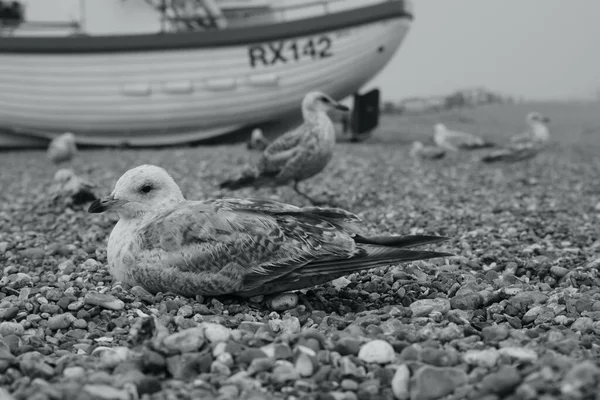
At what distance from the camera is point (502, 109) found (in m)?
23.6

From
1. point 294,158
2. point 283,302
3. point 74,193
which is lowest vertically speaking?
point 74,193

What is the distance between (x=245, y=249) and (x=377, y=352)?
1.22 m

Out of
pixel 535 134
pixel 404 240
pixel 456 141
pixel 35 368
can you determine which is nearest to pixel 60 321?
pixel 35 368

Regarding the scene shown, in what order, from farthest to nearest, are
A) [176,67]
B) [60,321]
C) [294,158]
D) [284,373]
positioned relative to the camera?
[176,67] → [294,158] → [60,321] → [284,373]

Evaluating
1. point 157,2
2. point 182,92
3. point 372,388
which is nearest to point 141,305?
point 372,388

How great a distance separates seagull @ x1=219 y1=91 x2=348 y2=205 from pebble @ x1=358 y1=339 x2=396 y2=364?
15.9 ft

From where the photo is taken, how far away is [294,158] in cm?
757

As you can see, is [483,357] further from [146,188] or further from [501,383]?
[146,188]

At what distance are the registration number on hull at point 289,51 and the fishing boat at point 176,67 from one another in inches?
0.9

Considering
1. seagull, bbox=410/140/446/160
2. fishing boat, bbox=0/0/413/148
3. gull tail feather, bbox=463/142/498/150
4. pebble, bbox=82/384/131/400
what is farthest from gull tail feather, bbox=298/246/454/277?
fishing boat, bbox=0/0/413/148

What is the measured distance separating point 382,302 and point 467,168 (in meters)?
8.50

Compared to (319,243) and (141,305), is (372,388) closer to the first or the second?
(319,243)

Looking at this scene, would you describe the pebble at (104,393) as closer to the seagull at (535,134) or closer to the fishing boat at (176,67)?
the seagull at (535,134)

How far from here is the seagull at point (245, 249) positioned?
149 inches
